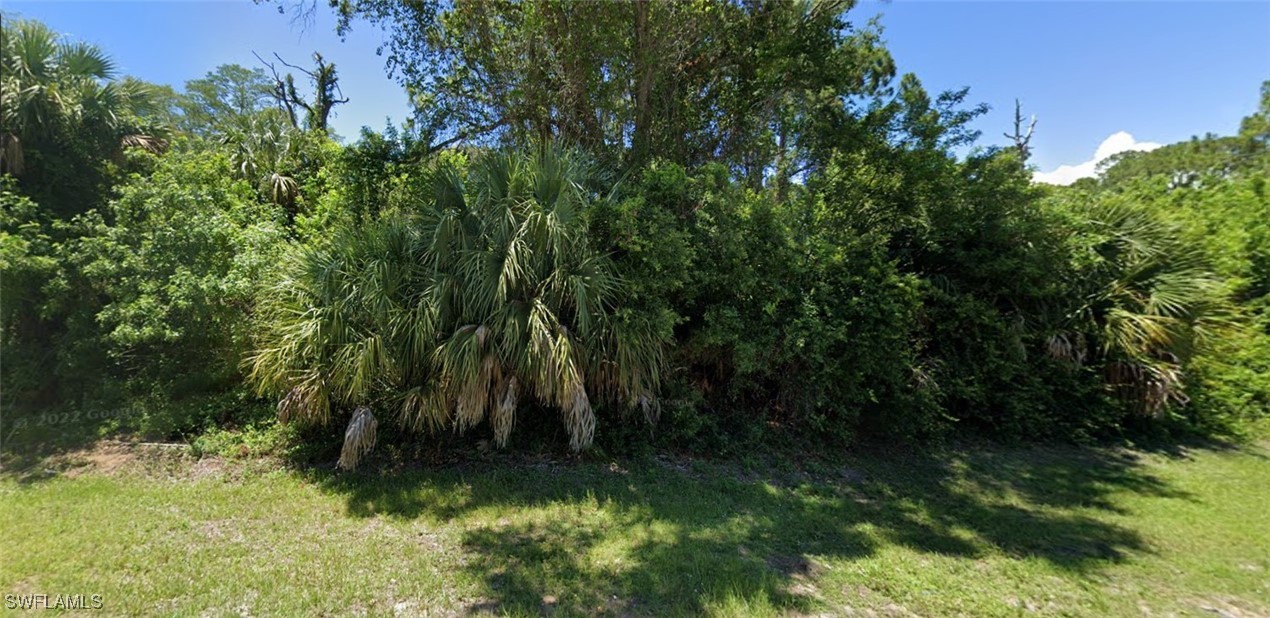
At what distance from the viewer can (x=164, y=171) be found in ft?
25.2

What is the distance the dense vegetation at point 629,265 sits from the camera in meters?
5.88

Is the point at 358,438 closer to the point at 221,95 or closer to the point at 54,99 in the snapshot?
the point at 54,99

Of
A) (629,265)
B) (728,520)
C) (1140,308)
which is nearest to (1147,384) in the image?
(1140,308)

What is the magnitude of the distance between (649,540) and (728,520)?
3.04 ft

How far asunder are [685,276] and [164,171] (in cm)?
790

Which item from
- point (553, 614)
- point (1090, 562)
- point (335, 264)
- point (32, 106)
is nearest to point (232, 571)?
point (553, 614)

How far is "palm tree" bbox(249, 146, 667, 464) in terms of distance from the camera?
566 cm

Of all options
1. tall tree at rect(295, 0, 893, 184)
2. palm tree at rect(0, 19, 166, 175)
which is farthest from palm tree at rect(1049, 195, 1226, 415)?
palm tree at rect(0, 19, 166, 175)

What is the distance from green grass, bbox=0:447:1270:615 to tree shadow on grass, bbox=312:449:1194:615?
1.0 inches

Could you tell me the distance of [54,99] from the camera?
8516mm

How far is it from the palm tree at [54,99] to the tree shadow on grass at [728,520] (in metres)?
8.50

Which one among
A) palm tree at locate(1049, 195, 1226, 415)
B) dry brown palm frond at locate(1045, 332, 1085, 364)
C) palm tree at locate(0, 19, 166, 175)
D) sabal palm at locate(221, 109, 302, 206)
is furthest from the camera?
sabal palm at locate(221, 109, 302, 206)

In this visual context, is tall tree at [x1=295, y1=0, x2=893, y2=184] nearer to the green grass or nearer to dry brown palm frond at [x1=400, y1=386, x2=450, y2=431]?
dry brown palm frond at [x1=400, y1=386, x2=450, y2=431]

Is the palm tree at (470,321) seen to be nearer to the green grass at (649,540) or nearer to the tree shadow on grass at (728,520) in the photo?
the tree shadow on grass at (728,520)
